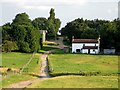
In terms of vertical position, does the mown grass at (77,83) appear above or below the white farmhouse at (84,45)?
below

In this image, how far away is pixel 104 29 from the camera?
9012cm

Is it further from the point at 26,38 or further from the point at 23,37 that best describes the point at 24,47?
the point at 26,38

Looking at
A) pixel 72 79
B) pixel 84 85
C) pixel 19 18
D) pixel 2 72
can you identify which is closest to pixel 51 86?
pixel 84 85

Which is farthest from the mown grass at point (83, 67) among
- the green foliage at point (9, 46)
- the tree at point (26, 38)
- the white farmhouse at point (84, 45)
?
the white farmhouse at point (84, 45)

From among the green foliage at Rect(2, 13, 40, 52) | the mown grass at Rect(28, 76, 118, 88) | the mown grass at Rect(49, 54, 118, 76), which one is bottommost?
the mown grass at Rect(28, 76, 118, 88)

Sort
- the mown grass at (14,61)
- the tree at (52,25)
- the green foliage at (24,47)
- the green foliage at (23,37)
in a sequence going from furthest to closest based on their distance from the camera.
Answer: the tree at (52,25), the green foliage at (23,37), the green foliage at (24,47), the mown grass at (14,61)

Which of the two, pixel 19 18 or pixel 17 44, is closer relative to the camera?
pixel 17 44

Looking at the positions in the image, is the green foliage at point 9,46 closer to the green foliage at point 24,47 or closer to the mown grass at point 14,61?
the green foliage at point 24,47

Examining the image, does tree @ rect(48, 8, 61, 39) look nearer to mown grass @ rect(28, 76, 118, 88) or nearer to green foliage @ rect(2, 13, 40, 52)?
green foliage @ rect(2, 13, 40, 52)

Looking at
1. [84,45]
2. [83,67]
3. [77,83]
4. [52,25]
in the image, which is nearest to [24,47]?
[84,45]

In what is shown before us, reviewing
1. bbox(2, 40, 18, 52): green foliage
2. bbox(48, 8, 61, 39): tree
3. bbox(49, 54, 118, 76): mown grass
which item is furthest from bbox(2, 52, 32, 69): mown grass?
bbox(48, 8, 61, 39): tree

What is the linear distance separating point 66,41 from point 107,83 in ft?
295

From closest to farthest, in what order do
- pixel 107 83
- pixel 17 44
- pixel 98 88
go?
pixel 98 88, pixel 107 83, pixel 17 44

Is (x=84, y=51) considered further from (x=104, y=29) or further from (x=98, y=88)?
(x=98, y=88)
